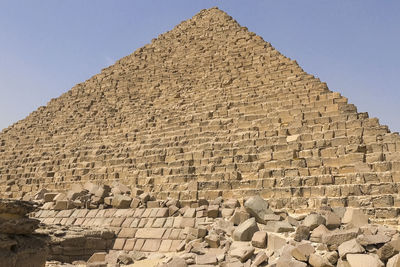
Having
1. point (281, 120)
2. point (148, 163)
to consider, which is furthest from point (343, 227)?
point (148, 163)

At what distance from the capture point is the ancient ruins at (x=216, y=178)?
600 centimetres

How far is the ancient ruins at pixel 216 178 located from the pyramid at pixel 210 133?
0.05m

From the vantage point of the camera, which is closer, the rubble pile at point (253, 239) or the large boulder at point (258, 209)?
the rubble pile at point (253, 239)

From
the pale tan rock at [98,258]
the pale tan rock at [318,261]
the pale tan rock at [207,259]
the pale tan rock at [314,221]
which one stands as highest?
the pale tan rock at [314,221]

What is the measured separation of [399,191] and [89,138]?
12286 mm

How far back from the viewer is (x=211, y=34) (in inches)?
816

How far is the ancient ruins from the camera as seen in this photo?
600 cm

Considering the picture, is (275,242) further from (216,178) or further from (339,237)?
(216,178)

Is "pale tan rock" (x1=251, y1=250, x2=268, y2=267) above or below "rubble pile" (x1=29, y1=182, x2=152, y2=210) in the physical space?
below

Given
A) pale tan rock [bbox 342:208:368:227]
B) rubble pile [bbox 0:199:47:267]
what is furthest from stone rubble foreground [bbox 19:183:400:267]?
rubble pile [bbox 0:199:47:267]

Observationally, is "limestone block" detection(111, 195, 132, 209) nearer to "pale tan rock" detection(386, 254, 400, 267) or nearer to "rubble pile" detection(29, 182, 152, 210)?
"rubble pile" detection(29, 182, 152, 210)

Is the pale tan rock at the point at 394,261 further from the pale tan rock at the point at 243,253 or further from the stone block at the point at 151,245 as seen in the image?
the stone block at the point at 151,245

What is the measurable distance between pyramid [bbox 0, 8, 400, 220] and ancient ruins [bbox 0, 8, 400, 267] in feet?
0.16

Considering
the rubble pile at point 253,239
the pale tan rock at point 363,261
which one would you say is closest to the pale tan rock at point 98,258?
the rubble pile at point 253,239
